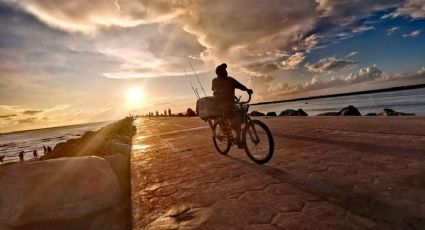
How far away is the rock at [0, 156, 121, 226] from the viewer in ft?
11.2

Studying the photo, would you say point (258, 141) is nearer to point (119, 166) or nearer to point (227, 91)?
point (227, 91)

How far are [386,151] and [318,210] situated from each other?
334 centimetres

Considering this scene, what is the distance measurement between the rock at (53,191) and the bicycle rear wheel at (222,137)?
2.74m

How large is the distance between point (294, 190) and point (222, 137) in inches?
116

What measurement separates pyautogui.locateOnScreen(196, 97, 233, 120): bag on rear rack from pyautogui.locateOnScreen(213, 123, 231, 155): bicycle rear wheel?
0.41m

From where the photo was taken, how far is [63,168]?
3902mm

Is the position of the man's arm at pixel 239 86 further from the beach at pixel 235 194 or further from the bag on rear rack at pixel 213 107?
the beach at pixel 235 194

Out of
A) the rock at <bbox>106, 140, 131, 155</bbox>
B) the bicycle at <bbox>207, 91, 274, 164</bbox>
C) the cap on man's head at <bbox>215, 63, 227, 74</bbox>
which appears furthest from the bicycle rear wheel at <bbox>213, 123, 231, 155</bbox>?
the rock at <bbox>106, 140, 131, 155</bbox>

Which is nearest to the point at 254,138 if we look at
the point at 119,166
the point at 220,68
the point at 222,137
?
the point at 222,137

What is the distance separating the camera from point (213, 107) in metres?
5.86

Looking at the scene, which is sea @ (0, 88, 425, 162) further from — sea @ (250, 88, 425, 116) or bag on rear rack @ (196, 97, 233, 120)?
bag on rear rack @ (196, 97, 233, 120)

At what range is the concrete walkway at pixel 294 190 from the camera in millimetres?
2617

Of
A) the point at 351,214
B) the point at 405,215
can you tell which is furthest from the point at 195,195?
the point at 405,215

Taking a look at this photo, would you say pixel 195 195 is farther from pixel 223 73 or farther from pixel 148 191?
pixel 223 73
